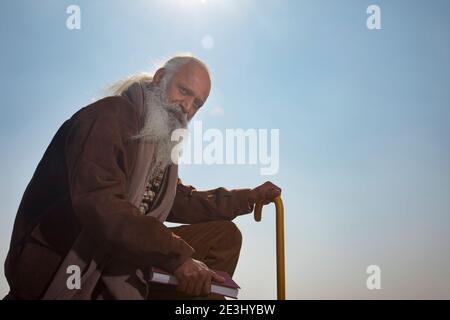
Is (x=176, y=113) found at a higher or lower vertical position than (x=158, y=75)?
lower

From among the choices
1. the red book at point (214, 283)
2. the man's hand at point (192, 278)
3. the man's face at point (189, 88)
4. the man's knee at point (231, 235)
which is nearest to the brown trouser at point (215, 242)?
the man's knee at point (231, 235)

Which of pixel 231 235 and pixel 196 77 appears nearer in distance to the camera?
pixel 231 235

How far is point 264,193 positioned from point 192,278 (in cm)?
75

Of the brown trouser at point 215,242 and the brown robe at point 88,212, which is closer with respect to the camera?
the brown robe at point 88,212

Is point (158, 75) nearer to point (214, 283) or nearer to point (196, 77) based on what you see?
point (196, 77)

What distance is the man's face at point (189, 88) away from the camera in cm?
234

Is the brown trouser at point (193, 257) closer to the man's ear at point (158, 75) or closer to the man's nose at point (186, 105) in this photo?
the man's nose at point (186, 105)

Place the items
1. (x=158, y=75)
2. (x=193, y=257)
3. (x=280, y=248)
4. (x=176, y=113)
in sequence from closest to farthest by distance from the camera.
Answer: (x=280, y=248) < (x=193, y=257) < (x=176, y=113) < (x=158, y=75)

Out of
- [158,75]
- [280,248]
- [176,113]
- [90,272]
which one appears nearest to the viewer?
[90,272]

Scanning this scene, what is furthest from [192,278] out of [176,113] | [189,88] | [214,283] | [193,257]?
[189,88]

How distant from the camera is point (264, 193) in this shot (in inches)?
90.4

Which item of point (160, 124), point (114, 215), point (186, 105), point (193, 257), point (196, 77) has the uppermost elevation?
point (196, 77)

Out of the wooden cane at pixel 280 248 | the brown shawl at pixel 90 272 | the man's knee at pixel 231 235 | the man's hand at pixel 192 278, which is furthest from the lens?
the man's knee at pixel 231 235
